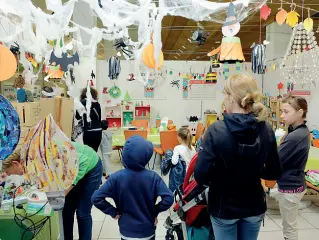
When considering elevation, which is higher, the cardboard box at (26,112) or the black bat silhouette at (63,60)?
the black bat silhouette at (63,60)

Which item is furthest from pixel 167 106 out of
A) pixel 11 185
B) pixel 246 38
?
pixel 11 185

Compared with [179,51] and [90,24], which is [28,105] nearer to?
[90,24]

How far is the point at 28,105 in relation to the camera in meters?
3.34

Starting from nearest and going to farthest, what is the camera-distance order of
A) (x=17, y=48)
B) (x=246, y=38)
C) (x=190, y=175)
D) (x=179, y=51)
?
(x=190, y=175) < (x=17, y=48) < (x=246, y=38) < (x=179, y=51)

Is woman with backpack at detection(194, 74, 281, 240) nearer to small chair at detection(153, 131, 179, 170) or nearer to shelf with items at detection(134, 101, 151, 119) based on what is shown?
small chair at detection(153, 131, 179, 170)

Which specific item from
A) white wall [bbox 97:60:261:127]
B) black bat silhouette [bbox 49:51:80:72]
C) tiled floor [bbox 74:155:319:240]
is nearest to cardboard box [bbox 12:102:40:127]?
black bat silhouette [bbox 49:51:80:72]

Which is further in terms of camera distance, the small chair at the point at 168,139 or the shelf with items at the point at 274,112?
the shelf with items at the point at 274,112

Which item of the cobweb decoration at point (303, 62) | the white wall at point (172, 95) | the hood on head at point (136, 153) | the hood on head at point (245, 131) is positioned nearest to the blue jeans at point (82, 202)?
the hood on head at point (136, 153)

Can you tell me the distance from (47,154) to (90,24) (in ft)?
14.2

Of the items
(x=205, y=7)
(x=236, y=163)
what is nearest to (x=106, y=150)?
(x=205, y=7)

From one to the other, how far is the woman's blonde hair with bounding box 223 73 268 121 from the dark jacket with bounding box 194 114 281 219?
0.06m

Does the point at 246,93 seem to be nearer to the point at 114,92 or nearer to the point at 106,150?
the point at 106,150

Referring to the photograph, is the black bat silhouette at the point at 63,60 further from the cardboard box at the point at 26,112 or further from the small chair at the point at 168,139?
the small chair at the point at 168,139

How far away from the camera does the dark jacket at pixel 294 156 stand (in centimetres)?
224
